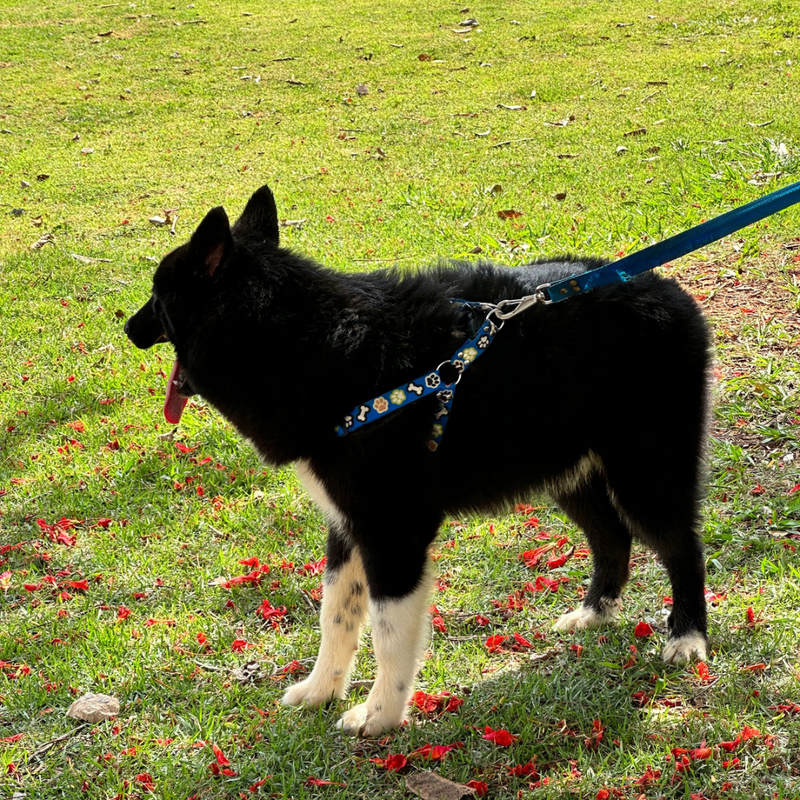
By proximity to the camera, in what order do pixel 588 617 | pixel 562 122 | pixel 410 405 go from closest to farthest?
pixel 410 405 < pixel 588 617 < pixel 562 122

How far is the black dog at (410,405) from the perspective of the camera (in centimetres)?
294

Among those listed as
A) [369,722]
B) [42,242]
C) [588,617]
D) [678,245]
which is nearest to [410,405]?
[678,245]

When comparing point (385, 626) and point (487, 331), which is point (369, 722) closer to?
point (385, 626)

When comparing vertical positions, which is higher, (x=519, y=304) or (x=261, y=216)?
(x=261, y=216)

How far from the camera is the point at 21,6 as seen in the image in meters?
16.8

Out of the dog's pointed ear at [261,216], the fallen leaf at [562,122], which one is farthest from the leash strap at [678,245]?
the fallen leaf at [562,122]

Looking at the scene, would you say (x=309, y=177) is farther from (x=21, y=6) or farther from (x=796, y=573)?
(x=21, y=6)

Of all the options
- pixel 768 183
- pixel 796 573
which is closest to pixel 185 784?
pixel 796 573

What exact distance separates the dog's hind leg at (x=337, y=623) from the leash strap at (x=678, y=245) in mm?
1166

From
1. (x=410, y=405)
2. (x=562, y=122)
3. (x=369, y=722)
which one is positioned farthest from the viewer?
(x=562, y=122)

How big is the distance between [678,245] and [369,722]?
6.14ft

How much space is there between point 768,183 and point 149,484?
17.8ft

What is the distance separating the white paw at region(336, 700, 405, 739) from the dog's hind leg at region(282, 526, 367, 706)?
0.53ft

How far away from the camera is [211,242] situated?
2.85 meters
